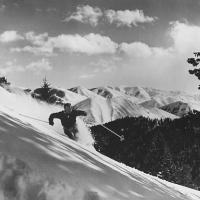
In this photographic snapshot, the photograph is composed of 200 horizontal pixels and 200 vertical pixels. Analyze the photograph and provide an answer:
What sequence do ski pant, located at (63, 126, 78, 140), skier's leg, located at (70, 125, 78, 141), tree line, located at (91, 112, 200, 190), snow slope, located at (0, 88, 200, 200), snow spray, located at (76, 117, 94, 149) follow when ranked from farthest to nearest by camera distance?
tree line, located at (91, 112, 200, 190), snow spray, located at (76, 117, 94, 149), skier's leg, located at (70, 125, 78, 141), ski pant, located at (63, 126, 78, 140), snow slope, located at (0, 88, 200, 200)

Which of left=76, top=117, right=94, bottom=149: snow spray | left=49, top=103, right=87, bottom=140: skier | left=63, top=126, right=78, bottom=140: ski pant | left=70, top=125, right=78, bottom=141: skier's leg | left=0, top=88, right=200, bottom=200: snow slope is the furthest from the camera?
left=76, top=117, right=94, bottom=149: snow spray

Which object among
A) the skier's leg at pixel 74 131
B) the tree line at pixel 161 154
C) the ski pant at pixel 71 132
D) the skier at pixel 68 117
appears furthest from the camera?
the tree line at pixel 161 154

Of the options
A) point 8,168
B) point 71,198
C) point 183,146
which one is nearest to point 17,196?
point 8,168

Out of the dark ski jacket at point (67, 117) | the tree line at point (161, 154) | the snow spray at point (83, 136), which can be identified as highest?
the dark ski jacket at point (67, 117)

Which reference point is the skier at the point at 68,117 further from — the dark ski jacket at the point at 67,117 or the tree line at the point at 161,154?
the tree line at the point at 161,154

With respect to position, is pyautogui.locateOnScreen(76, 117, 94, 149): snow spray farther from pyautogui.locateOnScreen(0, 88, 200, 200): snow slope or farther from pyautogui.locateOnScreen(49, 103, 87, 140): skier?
pyautogui.locateOnScreen(0, 88, 200, 200): snow slope

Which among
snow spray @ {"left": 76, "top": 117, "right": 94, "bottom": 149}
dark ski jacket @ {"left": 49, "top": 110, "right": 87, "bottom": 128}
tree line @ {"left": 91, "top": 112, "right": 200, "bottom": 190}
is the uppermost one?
dark ski jacket @ {"left": 49, "top": 110, "right": 87, "bottom": 128}

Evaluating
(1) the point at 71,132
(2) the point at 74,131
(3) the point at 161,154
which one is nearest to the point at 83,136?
(2) the point at 74,131

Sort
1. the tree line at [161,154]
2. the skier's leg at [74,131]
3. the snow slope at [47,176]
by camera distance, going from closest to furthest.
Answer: the snow slope at [47,176]
the skier's leg at [74,131]
the tree line at [161,154]

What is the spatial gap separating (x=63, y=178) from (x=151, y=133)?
471ft

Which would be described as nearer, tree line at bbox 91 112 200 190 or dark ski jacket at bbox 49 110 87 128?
dark ski jacket at bbox 49 110 87 128

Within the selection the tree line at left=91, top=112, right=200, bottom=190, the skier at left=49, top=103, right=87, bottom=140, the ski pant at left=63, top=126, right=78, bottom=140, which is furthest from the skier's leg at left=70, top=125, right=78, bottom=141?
the tree line at left=91, top=112, right=200, bottom=190

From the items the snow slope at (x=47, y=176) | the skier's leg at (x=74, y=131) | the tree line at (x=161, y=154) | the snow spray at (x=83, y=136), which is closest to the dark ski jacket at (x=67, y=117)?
the skier's leg at (x=74, y=131)

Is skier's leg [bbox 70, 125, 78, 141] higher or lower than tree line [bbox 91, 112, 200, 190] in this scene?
higher
